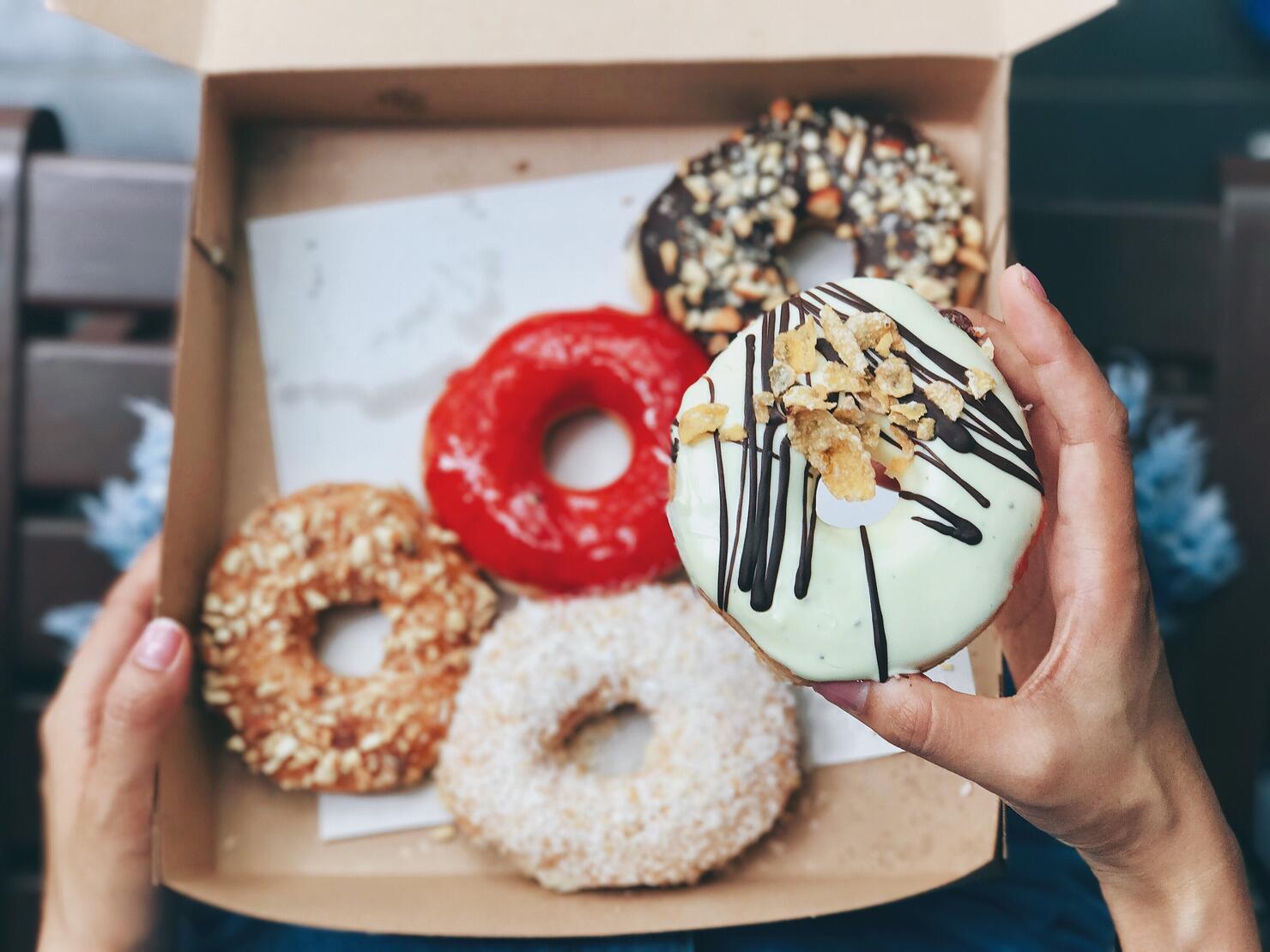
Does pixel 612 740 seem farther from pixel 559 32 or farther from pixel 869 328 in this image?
pixel 559 32

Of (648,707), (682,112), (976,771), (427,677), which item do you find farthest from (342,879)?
(682,112)

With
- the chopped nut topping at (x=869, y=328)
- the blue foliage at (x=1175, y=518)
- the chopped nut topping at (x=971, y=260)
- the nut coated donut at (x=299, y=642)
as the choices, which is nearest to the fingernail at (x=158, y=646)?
the nut coated donut at (x=299, y=642)

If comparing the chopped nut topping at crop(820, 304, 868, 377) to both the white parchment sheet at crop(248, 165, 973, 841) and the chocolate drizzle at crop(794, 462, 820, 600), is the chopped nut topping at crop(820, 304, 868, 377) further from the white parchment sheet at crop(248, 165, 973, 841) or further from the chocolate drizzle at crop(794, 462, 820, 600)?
the white parchment sheet at crop(248, 165, 973, 841)

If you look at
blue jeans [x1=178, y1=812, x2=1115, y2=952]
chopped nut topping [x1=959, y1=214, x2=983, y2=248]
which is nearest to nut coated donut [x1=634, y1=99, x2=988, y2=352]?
chopped nut topping [x1=959, y1=214, x2=983, y2=248]

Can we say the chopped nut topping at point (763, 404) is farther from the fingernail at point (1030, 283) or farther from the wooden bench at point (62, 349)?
the wooden bench at point (62, 349)

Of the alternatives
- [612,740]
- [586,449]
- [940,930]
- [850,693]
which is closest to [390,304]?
[586,449]
